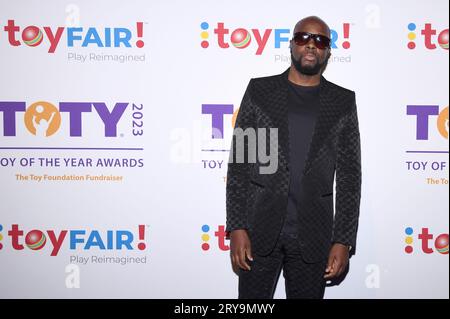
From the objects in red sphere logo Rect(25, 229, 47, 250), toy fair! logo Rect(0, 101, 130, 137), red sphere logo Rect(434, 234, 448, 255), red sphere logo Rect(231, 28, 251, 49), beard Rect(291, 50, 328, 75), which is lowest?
red sphere logo Rect(434, 234, 448, 255)

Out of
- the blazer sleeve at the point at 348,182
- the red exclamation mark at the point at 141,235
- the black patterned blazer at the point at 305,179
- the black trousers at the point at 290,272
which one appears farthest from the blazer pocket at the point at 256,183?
the red exclamation mark at the point at 141,235

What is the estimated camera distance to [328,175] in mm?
1823

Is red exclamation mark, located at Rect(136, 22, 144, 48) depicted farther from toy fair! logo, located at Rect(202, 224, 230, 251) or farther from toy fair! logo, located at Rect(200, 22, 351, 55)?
toy fair! logo, located at Rect(202, 224, 230, 251)

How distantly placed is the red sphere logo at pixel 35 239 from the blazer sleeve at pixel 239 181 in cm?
150

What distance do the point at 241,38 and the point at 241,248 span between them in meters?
1.43

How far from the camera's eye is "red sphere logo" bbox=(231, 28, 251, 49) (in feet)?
7.93

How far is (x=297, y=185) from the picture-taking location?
1758 mm

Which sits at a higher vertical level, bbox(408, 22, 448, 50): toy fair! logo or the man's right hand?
bbox(408, 22, 448, 50): toy fair! logo

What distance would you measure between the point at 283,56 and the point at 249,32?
282mm

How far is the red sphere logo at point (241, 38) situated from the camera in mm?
2418

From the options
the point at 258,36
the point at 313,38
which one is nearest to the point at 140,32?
the point at 258,36

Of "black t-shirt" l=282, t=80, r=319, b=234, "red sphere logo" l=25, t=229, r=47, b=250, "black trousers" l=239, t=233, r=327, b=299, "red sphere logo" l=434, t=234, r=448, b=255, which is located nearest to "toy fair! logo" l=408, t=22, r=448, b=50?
"black t-shirt" l=282, t=80, r=319, b=234

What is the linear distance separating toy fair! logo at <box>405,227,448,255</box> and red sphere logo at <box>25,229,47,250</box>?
101 inches

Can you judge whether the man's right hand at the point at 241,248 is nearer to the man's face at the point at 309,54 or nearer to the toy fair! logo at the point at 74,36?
the man's face at the point at 309,54
